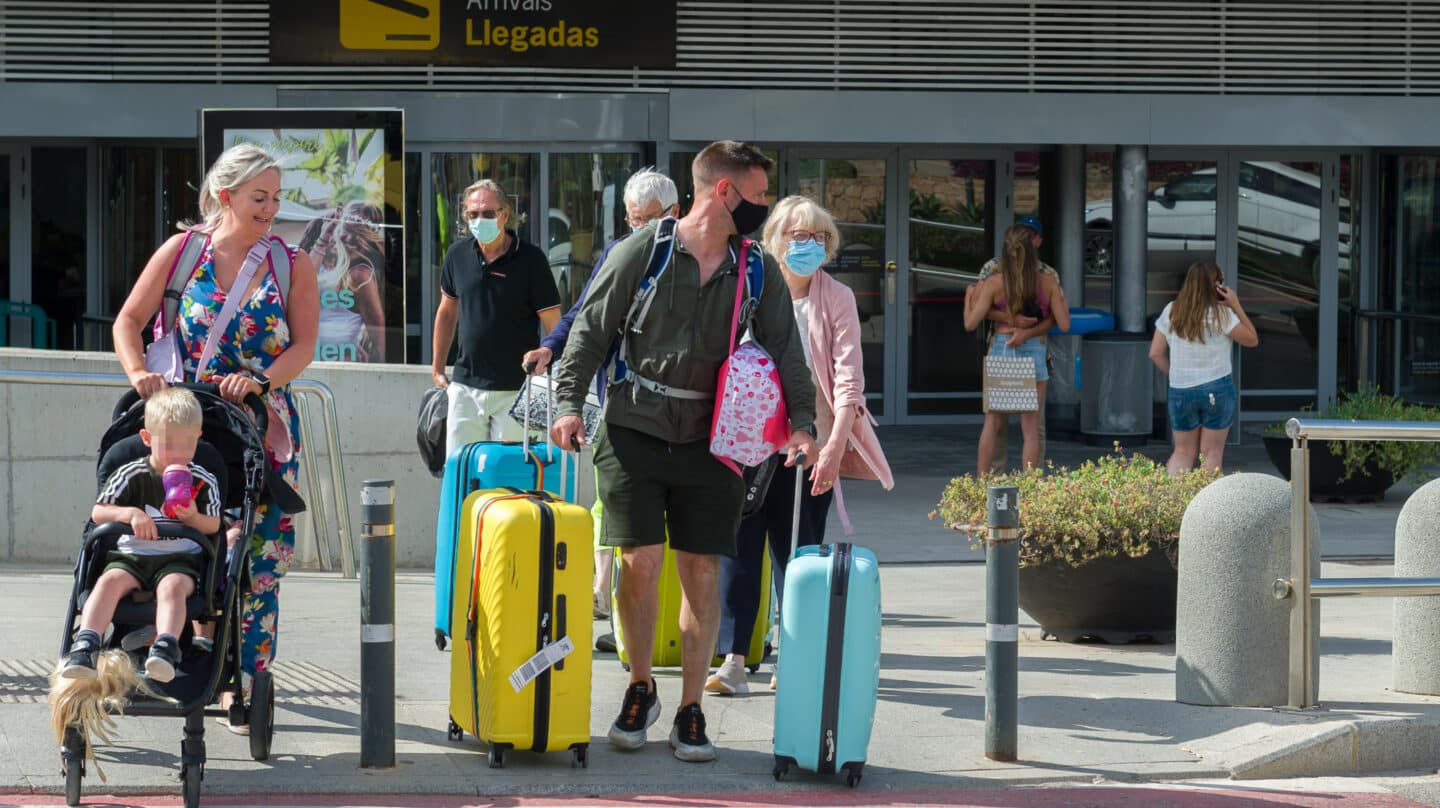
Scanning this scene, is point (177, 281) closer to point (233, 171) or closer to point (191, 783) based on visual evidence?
point (233, 171)

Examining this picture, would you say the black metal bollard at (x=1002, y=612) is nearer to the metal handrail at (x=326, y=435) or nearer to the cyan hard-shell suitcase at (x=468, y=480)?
the cyan hard-shell suitcase at (x=468, y=480)

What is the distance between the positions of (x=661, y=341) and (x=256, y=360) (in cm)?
129

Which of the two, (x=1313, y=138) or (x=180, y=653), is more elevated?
(x=1313, y=138)

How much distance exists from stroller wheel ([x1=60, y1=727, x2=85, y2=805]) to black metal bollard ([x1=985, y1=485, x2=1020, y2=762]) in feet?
8.84

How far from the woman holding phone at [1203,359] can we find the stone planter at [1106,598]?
9.98 feet

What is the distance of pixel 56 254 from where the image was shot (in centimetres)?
1647

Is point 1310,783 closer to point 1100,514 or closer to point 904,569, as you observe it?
point 1100,514

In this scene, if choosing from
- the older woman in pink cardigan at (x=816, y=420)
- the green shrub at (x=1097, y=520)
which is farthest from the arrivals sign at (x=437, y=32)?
the older woman in pink cardigan at (x=816, y=420)

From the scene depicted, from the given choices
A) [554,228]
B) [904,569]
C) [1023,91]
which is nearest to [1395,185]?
[1023,91]

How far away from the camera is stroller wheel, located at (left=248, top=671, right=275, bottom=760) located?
5473 mm

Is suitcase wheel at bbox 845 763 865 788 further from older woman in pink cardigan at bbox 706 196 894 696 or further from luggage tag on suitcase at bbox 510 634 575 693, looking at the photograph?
older woman in pink cardigan at bbox 706 196 894 696

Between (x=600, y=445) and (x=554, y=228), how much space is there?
30.6ft

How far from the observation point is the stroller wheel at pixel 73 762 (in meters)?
4.97

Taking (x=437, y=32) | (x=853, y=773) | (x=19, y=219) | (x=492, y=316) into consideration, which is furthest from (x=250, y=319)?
(x=19, y=219)
